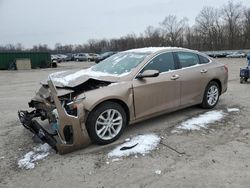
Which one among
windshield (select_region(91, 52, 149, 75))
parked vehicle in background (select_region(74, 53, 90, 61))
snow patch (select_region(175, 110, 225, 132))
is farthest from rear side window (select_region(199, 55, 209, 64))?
parked vehicle in background (select_region(74, 53, 90, 61))

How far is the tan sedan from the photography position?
4.25 meters

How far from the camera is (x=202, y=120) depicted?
5.76 m

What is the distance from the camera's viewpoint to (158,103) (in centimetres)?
534

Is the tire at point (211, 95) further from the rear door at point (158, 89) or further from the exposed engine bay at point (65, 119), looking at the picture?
the exposed engine bay at point (65, 119)

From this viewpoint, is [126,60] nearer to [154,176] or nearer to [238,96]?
[154,176]

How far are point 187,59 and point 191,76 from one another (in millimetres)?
419

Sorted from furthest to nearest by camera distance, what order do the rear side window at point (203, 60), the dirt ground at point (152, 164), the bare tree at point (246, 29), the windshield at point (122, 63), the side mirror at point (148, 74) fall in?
the bare tree at point (246, 29) < the rear side window at point (203, 60) < the windshield at point (122, 63) < the side mirror at point (148, 74) < the dirt ground at point (152, 164)

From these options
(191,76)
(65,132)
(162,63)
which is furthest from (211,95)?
(65,132)

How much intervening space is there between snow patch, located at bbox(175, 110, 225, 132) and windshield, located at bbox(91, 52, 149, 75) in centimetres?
148

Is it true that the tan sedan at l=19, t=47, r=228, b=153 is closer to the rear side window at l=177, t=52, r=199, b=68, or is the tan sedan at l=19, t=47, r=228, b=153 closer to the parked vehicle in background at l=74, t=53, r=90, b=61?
the rear side window at l=177, t=52, r=199, b=68

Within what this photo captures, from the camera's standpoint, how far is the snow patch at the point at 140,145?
4254mm

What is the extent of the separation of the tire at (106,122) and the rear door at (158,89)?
15.8 inches

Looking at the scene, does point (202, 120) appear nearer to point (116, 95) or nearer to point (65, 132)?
point (116, 95)

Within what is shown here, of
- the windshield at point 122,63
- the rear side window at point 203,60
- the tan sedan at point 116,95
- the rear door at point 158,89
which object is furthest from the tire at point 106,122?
the rear side window at point 203,60
